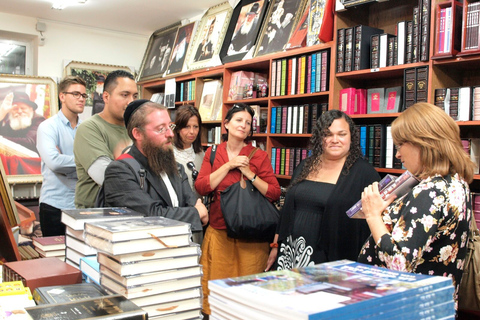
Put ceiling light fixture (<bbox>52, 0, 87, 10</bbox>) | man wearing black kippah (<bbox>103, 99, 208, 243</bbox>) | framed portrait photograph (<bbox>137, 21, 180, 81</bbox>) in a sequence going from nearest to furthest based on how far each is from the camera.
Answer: man wearing black kippah (<bbox>103, 99, 208, 243</bbox>), ceiling light fixture (<bbox>52, 0, 87, 10</bbox>), framed portrait photograph (<bbox>137, 21, 180, 81</bbox>)

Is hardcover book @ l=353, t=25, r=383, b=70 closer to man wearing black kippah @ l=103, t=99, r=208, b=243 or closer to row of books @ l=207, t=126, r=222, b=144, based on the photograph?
man wearing black kippah @ l=103, t=99, r=208, b=243

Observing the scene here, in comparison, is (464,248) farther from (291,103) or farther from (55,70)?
(55,70)

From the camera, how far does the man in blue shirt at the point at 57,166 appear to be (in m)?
3.04

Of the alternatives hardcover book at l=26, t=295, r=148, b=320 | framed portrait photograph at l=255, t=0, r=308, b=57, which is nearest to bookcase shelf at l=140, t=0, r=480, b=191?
framed portrait photograph at l=255, t=0, r=308, b=57

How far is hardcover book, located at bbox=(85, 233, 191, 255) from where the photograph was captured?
105 centimetres

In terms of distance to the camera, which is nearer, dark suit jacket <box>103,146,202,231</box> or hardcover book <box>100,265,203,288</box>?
hardcover book <box>100,265,203,288</box>

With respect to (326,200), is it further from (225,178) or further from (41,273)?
(41,273)

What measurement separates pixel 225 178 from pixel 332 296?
95.5 inches

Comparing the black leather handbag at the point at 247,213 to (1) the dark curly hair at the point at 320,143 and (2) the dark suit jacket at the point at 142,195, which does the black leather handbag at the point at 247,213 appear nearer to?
(1) the dark curly hair at the point at 320,143

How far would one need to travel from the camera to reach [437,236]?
1468 millimetres

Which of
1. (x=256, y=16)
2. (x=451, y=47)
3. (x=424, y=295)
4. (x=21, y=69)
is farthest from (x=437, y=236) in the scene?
(x=21, y=69)

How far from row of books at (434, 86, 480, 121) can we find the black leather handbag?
1257mm

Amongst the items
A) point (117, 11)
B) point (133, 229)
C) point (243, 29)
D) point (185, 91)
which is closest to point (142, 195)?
point (133, 229)

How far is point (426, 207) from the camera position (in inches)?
55.9
